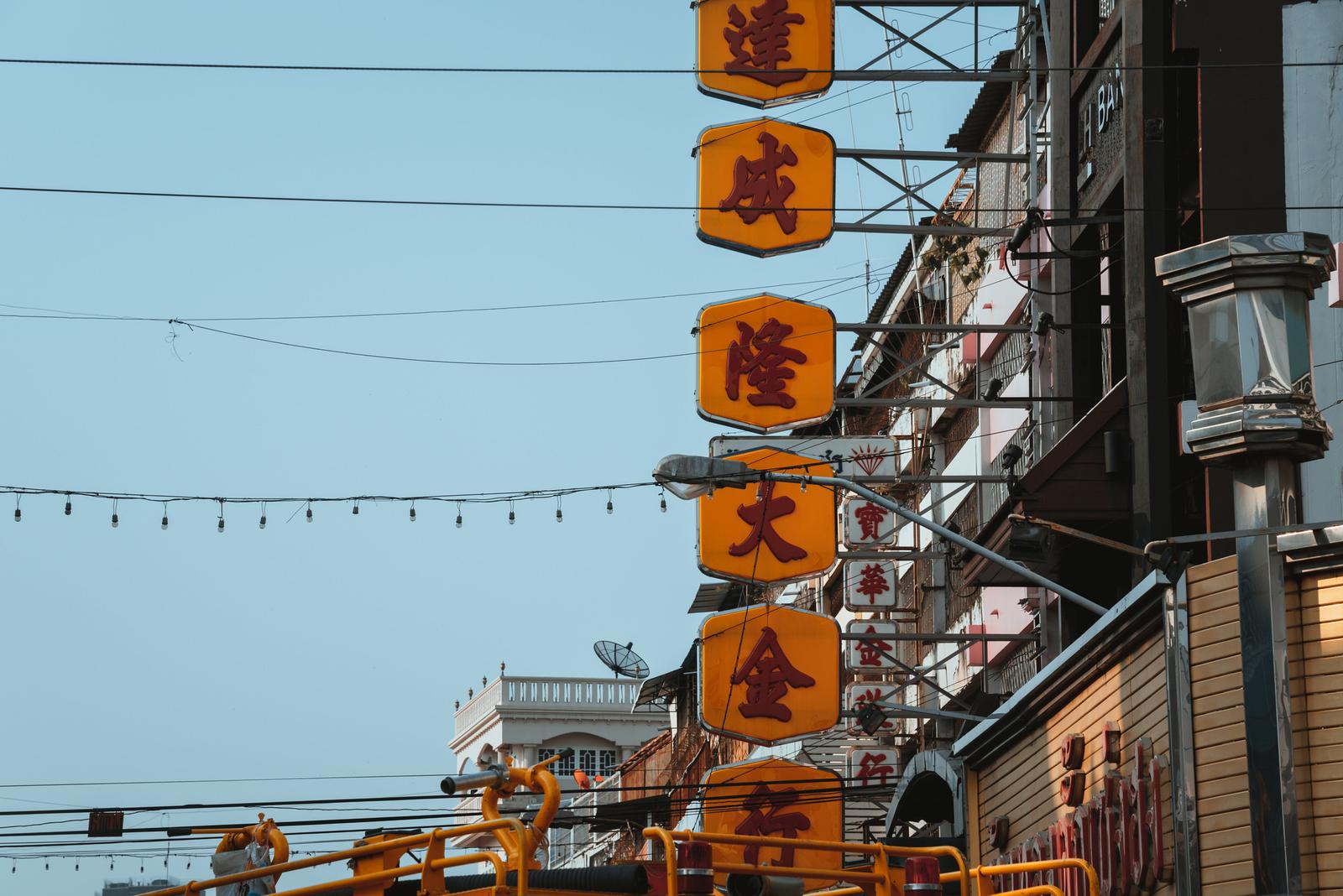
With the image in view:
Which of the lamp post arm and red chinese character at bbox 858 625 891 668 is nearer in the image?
the lamp post arm

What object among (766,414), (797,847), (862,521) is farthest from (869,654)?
(797,847)

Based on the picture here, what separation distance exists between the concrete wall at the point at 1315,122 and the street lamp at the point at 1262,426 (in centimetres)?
691

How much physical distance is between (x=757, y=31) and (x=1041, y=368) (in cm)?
733

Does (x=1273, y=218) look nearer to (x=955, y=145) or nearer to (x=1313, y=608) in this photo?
(x=1313, y=608)

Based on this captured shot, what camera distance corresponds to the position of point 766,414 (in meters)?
29.6

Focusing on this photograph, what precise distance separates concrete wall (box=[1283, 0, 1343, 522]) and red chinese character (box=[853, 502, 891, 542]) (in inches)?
638

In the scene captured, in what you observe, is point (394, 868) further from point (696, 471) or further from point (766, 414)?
point (766, 414)

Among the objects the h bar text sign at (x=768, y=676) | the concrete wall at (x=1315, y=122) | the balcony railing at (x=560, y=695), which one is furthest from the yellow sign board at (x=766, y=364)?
the balcony railing at (x=560, y=695)

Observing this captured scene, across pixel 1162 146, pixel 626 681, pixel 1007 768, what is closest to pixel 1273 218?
pixel 1162 146

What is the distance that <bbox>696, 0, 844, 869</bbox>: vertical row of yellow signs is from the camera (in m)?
29.3

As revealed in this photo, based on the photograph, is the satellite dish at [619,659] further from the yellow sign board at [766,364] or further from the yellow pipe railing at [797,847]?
the yellow pipe railing at [797,847]

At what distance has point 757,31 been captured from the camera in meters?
30.0

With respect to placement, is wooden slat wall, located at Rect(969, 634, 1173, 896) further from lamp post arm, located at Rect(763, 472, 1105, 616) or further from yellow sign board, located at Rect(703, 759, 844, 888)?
yellow sign board, located at Rect(703, 759, 844, 888)

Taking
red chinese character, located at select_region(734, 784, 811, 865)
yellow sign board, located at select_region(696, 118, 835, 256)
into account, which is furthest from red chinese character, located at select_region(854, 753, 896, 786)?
yellow sign board, located at select_region(696, 118, 835, 256)
